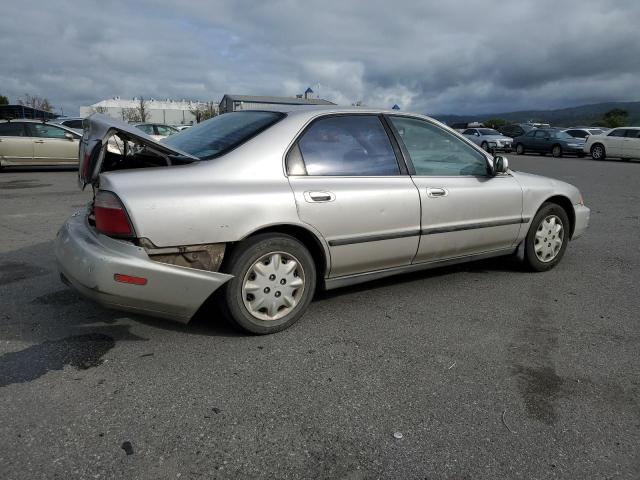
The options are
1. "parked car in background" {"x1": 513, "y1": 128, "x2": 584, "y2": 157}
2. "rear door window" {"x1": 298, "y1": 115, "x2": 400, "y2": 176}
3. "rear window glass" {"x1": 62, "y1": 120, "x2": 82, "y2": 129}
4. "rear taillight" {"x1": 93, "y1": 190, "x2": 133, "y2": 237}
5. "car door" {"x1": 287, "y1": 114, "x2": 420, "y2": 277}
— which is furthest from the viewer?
"parked car in background" {"x1": 513, "y1": 128, "x2": 584, "y2": 157}

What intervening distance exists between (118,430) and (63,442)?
23 centimetres

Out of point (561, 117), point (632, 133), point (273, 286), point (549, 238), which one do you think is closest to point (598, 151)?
point (632, 133)

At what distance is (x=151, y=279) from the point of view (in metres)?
2.94

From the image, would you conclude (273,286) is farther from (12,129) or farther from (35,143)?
(12,129)

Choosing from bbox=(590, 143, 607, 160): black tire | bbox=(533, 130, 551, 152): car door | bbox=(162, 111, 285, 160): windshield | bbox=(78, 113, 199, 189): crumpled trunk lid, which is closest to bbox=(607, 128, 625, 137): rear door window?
bbox=(590, 143, 607, 160): black tire

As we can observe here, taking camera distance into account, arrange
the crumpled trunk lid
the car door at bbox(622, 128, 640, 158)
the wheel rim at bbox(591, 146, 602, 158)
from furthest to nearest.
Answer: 1. the wheel rim at bbox(591, 146, 602, 158)
2. the car door at bbox(622, 128, 640, 158)
3. the crumpled trunk lid

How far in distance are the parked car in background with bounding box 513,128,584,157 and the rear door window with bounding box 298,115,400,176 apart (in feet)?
79.0

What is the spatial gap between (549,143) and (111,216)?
26880 mm

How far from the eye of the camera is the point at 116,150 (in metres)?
3.57

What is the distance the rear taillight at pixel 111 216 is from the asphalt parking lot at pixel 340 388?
2.49 feet

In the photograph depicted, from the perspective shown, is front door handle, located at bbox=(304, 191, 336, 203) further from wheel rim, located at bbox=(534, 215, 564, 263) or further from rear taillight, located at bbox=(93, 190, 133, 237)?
wheel rim, located at bbox=(534, 215, 564, 263)

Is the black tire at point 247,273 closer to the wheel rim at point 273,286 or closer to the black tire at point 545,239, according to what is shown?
the wheel rim at point 273,286

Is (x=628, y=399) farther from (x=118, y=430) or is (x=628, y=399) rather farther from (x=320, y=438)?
(x=118, y=430)

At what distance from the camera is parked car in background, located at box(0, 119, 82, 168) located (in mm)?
13797
